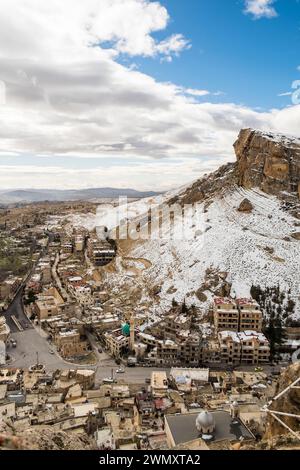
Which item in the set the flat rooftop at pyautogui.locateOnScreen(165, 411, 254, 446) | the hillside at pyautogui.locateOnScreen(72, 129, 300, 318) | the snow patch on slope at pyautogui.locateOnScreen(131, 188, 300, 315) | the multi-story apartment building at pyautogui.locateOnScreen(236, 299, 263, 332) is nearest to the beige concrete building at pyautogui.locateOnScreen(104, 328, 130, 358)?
the hillside at pyautogui.locateOnScreen(72, 129, 300, 318)

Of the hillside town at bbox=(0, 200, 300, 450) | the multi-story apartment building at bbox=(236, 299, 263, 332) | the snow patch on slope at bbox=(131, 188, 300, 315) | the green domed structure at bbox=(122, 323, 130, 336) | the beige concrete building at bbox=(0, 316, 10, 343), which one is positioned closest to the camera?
the hillside town at bbox=(0, 200, 300, 450)

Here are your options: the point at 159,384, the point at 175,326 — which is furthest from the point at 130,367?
the point at 175,326

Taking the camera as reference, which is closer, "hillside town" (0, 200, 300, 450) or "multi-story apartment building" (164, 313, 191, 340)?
"hillside town" (0, 200, 300, 450)

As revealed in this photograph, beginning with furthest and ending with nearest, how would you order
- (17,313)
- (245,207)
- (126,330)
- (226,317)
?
(245,207) < (17,313) < (226,317) < (126,330)

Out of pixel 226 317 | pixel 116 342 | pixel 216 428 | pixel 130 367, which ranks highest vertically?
pixel 226 317

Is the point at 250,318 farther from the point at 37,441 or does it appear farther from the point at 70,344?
the point at 37,441

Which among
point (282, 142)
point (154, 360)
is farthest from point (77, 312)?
point (282, 142)

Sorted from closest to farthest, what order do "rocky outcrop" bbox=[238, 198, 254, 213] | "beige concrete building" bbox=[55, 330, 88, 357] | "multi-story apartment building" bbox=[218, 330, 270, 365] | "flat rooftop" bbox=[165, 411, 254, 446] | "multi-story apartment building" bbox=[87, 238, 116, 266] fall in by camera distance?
"flat rooftop" bbox=[165, 411, 254, 446], "multi-story apartment building" bbox=[218, 330, 270, 365], "beige concrete building" bbox=[55, 330, 88, 357], "rocky outcrop" bbox=[238, 198, 254, 213], "multi-story apartment building" bbox=[87, 238, 116, 266]

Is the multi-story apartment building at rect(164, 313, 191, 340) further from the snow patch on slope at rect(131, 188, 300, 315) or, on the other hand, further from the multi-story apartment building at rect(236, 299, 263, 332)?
the multi-story apartment building at rect(236, 299, 263, 332)


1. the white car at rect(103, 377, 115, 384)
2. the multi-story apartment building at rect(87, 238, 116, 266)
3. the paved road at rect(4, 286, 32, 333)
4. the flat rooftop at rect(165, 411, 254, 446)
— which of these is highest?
the multi-story apartment building at rect(87, 238, 116, 266)

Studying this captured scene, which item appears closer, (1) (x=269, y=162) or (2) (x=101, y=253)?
(1) (x=269, y=162)
